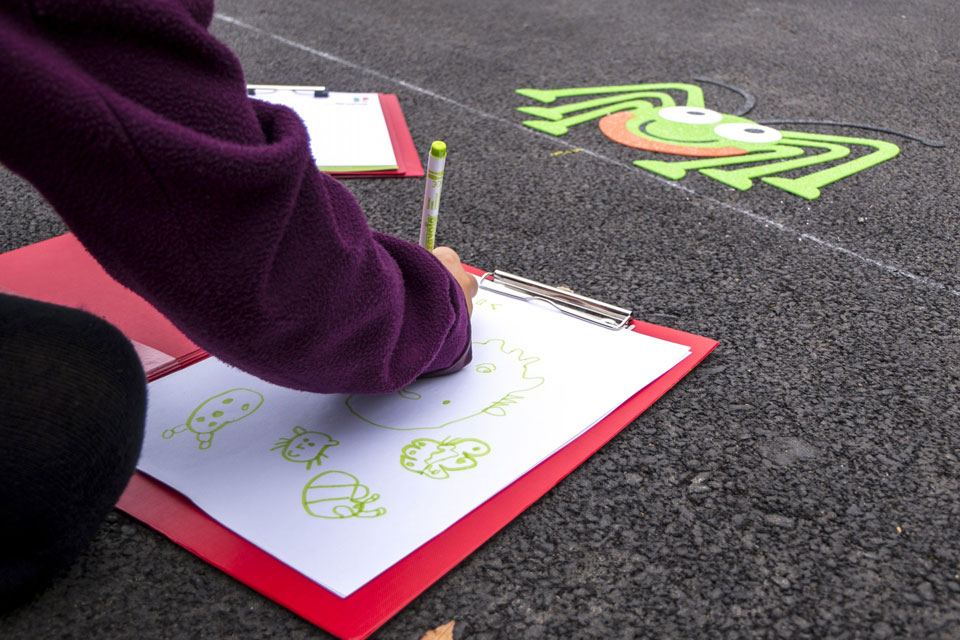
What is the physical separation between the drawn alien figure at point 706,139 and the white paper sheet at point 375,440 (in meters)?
0.55

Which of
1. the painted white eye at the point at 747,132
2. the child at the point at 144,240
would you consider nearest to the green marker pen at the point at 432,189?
the child at the point at 144,240

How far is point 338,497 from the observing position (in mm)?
551

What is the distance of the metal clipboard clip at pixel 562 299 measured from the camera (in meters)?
→ 0.78

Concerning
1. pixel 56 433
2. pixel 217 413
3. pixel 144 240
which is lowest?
pixel 217 413

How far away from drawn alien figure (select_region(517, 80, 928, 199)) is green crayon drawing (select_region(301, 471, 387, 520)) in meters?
0.78

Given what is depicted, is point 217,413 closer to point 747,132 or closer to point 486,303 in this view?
point 486,303

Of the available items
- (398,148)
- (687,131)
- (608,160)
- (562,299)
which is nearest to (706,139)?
(687,131)

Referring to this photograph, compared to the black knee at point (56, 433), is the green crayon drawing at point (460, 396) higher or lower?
lower

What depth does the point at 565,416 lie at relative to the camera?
2.11ft

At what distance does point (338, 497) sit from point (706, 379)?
35cm

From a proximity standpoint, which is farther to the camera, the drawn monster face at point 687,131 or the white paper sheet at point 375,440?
the drawn monster face at point 687,131

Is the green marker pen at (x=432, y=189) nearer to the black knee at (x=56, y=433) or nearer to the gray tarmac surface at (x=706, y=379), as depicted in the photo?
the gray tarmac surface at (x=706, y=379)

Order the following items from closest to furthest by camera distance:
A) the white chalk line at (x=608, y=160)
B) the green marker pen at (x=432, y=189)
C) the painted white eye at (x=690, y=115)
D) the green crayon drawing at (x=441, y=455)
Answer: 1. the green crayon drawing at (x=441, y=455)
2. the green marker pen at (x=432, y=189)
3. the white chalk line at (x=608, y=160)
4. the painted white eye at (x=690, y=115)

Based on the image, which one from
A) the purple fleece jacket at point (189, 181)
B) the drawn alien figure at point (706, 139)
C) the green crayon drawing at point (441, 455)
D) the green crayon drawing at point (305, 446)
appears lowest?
the green crayon drawing at point (305, 446)
